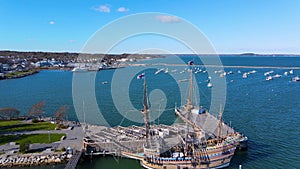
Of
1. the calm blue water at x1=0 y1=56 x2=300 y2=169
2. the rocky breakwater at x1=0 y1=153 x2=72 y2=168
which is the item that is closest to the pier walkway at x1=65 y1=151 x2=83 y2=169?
the rocky breakwater at x1=0 y1=153 x2=72 y2=168

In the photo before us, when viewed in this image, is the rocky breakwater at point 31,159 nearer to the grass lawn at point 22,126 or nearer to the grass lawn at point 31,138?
the grass lawn at point 31,138

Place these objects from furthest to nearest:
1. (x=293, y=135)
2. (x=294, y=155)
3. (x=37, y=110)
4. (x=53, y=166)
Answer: (x=37, y=110) < (x=293, y=135) < (x=294, y=155) < (x=53, y=166)

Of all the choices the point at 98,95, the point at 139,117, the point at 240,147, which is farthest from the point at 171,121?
→ the point at 98,95

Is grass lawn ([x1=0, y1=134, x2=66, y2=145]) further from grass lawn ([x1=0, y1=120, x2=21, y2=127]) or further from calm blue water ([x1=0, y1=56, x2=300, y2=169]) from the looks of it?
calm blue water ([x1=0, y1=56, x2=300, y2=169])

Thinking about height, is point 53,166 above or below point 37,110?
below

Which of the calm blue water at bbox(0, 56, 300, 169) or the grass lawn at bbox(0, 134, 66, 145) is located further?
the grass lawn at bbox(0, 134, 66, 145)

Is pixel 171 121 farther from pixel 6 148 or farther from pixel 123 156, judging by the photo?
pixel 6 148

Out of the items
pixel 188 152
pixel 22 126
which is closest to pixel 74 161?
pixel 188 152
